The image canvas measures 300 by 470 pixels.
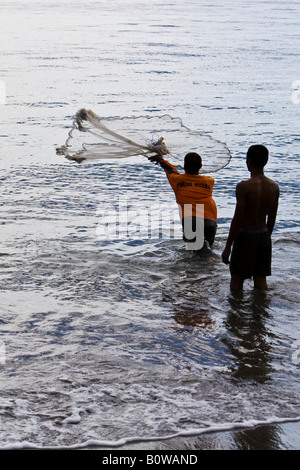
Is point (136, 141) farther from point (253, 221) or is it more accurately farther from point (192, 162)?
point (253, 221)

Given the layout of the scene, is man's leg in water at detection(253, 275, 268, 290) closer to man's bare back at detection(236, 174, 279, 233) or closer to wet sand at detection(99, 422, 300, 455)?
man's bare back at detection(236, 174, 279, 233)

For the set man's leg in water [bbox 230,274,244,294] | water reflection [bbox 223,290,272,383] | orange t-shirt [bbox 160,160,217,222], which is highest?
orange t-shirt [bbox 160,160,217,222]

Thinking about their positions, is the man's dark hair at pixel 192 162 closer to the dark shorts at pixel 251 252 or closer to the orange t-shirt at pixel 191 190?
the orange t-shirt at pixel 191 190

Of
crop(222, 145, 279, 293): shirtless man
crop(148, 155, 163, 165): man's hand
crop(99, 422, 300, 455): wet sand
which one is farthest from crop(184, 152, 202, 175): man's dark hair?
crop(99, 422, 300, 455): wet sand

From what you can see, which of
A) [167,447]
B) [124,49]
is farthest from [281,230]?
[124,49]

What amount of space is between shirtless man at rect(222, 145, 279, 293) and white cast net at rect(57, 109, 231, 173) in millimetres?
1966

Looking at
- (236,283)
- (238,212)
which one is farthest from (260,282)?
(238,212)

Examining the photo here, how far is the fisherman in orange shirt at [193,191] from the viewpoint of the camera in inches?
292

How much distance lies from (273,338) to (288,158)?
742 cm

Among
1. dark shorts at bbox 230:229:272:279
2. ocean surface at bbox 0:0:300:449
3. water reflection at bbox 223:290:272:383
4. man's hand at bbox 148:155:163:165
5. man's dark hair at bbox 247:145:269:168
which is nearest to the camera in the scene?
ocean surface at bbox 0:0:300:449

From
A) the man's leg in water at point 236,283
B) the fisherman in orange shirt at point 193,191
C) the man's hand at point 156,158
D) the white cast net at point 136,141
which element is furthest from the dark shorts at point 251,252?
the white cast net at point 136,141

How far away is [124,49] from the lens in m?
28.5

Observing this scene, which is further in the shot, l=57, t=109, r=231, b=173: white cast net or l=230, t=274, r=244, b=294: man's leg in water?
l=57, t=109, r=231, b=173: white cast net

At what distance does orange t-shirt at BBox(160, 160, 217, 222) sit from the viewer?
745cm
